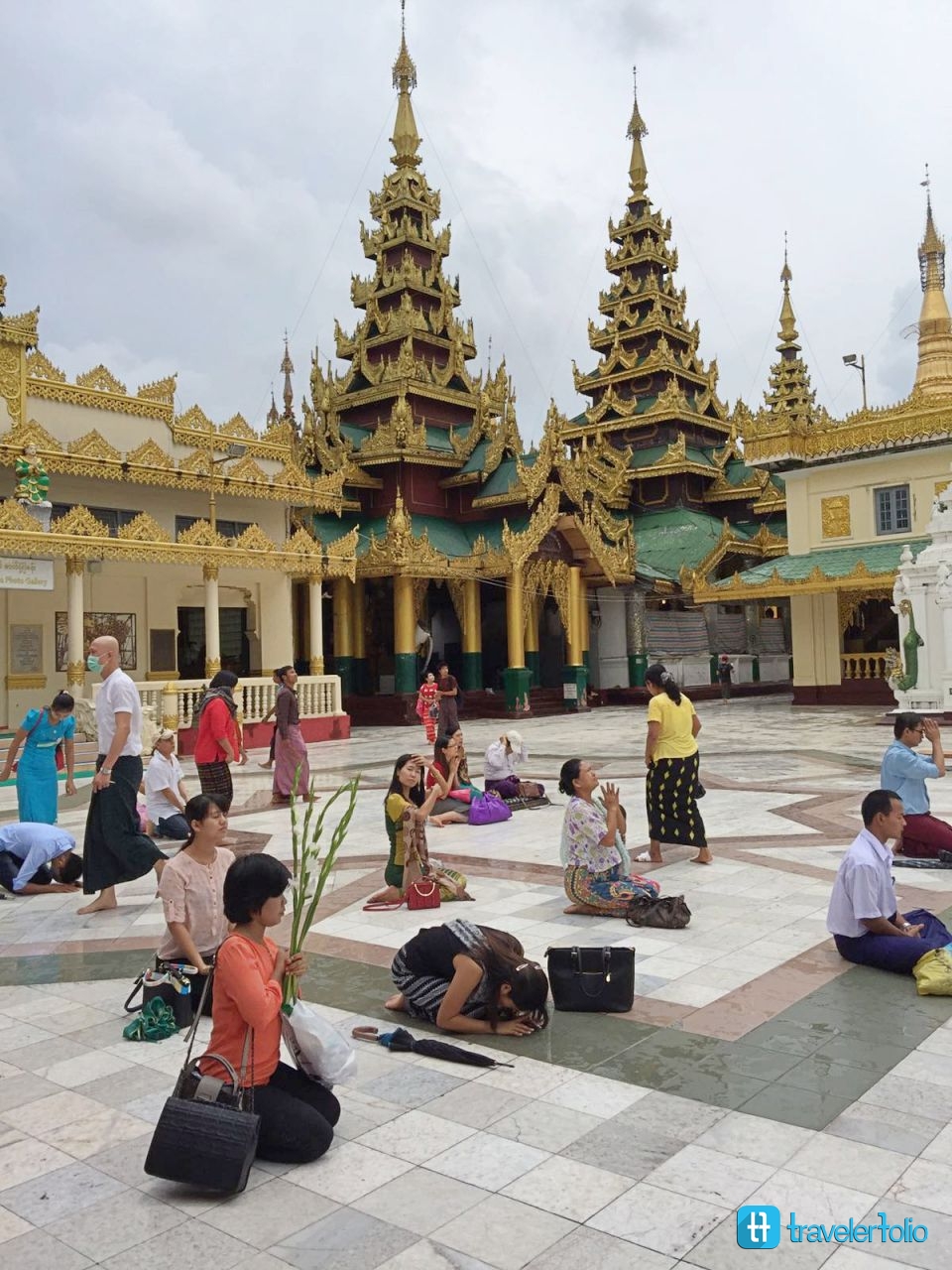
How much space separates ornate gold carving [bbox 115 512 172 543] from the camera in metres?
17.8

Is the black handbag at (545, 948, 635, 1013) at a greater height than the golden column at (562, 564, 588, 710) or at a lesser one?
lesser

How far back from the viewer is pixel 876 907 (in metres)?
5.24

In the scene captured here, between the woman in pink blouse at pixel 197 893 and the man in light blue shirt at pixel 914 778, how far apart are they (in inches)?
185

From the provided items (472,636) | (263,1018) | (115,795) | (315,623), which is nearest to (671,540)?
(472,636)

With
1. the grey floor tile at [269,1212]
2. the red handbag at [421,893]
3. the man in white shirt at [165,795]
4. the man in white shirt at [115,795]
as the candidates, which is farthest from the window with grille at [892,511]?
the grey floor tile at [269,1212]

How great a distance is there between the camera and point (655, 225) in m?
39.2

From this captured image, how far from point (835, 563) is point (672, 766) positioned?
20.6 m

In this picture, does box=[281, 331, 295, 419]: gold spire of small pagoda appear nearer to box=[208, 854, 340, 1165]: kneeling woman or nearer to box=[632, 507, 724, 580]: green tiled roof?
box=[632, 507, 724, 580]: green tiled roof

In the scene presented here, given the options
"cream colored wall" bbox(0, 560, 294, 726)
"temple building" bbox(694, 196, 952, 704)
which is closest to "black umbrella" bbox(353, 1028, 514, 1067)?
"cream colored wall" bbox(0, 560, 294, 726)

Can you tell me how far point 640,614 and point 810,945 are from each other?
2521 cm

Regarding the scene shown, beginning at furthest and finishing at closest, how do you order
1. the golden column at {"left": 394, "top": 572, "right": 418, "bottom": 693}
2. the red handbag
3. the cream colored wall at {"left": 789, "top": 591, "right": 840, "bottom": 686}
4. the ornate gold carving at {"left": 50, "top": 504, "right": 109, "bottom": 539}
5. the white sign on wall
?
the cream colored wall at {"left": 789, "top": 591, "right": 840, "bottom": 686} → the golden column at {"left": 394, "top": 572, "right": 418, "bottom": 693} → the ornate gold carving at {"left": 50, "top": 504, "right": 109, "bottom": 539} → the white sign on wall → the red handbag

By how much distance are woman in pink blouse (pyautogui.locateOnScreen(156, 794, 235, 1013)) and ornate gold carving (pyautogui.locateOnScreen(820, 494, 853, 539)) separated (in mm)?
25109

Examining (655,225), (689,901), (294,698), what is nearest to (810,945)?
(689,901)

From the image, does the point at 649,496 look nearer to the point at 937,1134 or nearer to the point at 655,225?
the point at 655,225
